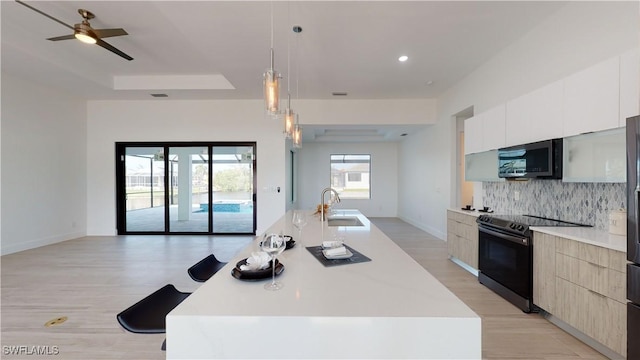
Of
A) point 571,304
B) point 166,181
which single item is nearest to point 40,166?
point 166,181

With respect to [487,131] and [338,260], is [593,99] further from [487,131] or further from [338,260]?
[338,260]

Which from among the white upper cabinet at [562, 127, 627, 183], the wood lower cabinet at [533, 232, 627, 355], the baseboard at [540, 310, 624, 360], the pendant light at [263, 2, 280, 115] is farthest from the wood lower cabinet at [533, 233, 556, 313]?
the pendant light at [263, 2, 280, 115]

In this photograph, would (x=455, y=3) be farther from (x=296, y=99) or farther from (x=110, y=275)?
(x=110, y=275)

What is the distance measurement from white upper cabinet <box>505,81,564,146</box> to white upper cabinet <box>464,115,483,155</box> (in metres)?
0.54

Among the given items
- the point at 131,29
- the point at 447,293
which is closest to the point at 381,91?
the point at 131,29

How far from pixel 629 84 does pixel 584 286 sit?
1.46 m

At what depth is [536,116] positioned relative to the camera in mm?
2633

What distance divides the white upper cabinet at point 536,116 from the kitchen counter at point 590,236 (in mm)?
834

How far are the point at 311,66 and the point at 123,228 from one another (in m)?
5.40

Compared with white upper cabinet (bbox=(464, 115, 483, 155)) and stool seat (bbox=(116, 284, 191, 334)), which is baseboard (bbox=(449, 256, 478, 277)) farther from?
stool seat (bbox=(116, 284, 191, 334))

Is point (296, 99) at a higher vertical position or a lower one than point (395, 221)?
higher

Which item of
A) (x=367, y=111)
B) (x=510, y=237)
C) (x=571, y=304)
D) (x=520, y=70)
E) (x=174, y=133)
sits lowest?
(x=571, y=304)

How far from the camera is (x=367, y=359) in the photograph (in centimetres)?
92

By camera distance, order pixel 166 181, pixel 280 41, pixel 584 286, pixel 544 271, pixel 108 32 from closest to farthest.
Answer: pixel 584 286, pixel 544 271, pixel 108 32, pixel 280 41, pixel 166 181
